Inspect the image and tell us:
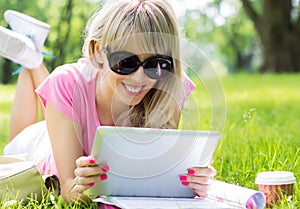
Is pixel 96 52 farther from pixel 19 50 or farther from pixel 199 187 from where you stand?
pixel 19 50

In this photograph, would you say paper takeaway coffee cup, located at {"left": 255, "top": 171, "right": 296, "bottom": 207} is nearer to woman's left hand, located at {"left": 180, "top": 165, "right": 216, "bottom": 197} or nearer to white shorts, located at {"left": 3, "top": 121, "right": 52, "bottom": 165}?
woman's left hand, located at {"left": 180, "top": 165, "right": 216, "bottom": 197}

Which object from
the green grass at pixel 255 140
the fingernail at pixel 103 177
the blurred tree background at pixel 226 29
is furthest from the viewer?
the blurred tree background at pixel 226 29

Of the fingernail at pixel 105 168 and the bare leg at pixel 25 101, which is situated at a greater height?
→ the bare leg at pixel 25 101

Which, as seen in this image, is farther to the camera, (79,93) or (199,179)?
(79,93)

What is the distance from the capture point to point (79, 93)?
86.8 inches

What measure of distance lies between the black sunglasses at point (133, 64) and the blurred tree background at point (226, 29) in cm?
30

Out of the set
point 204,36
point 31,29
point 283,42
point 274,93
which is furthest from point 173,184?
point 204,36

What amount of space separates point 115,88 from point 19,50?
3.38 feet

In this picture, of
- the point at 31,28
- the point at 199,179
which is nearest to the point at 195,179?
the point at 199,179

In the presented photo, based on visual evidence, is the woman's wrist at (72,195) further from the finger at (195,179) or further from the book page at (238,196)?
the book page at (238,196)

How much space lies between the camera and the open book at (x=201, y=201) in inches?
72.0

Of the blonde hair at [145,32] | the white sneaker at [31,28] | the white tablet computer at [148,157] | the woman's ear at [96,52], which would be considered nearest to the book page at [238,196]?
the white tablet computer at [148,157]

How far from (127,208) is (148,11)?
0.70 metres

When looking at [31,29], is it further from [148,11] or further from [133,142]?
[133,142]
